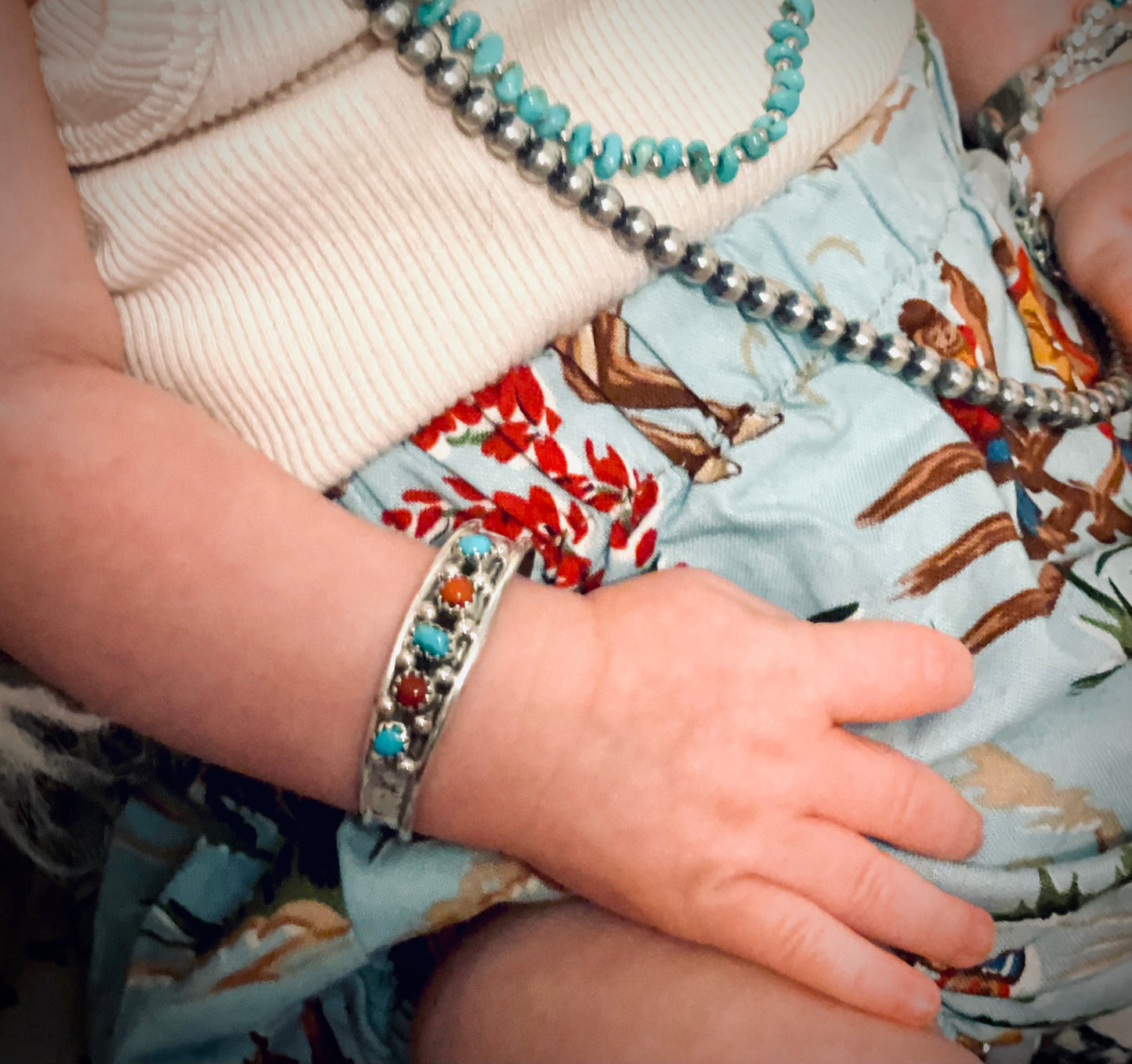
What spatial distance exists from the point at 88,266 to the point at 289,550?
0.61 ft

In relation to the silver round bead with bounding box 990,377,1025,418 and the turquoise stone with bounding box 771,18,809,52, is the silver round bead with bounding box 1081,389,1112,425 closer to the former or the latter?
the silver round bead with bounding box 990,377,1025,418

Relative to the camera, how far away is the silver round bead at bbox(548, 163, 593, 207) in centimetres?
42

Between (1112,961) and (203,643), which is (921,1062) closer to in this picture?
(1112,961)

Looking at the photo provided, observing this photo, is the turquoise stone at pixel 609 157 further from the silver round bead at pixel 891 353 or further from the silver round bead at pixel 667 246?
the silver round bead at pixel 891 353

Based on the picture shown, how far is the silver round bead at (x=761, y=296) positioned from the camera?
450 mm

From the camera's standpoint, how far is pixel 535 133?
416 millimetres

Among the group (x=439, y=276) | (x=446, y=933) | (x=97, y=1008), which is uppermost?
(x=439, y=276)

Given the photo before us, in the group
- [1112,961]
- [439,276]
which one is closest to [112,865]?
Answer: [439,276]

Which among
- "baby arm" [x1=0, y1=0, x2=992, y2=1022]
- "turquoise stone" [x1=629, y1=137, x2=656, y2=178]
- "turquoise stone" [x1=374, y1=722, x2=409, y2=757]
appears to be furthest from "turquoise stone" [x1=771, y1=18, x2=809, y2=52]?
"turquoise stone" [x1=374, y1=722, x2=409, y2=757]

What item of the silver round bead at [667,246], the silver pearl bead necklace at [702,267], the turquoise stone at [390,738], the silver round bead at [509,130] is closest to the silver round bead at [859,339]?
the silver pearl bead necklace at [702,267]

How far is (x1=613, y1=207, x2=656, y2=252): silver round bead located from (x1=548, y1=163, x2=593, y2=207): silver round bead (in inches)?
0.9

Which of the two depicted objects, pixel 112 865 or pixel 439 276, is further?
pixel 112 865

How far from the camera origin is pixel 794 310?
1.48ft

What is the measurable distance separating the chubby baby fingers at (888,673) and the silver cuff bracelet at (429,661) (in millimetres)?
166
